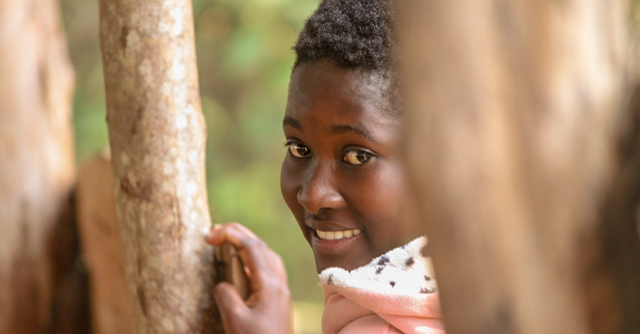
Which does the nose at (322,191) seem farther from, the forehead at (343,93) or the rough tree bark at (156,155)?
the rough tree bark at (156,155)

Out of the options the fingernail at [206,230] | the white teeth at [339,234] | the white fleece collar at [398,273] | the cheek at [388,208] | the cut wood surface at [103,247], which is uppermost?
the cheek at [388,208]

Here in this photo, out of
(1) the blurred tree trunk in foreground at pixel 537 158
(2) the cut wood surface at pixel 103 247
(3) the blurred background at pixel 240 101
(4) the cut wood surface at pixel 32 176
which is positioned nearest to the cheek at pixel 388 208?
(1) the blurred tree trunk in foreground at pixel 537 158

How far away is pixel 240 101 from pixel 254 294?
3.82 metres

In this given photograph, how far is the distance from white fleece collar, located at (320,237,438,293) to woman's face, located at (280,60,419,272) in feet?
0.25

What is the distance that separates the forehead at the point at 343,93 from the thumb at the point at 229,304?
40cm

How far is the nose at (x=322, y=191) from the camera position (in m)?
0.99

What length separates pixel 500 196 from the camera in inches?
16.2

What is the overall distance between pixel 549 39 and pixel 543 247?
0.45ft

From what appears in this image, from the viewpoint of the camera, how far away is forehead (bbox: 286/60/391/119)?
37.6 inches

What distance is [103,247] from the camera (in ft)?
6.17

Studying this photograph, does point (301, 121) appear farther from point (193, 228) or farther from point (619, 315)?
point (619, 315)

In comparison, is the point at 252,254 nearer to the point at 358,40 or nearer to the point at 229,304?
the point at 229,304

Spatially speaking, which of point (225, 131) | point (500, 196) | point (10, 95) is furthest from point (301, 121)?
point (225, 131)

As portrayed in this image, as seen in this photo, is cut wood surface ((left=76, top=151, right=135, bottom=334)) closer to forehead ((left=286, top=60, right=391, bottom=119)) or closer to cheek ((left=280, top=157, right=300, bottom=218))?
cheek ((left=280, top=157, right=300, bottom=218))
